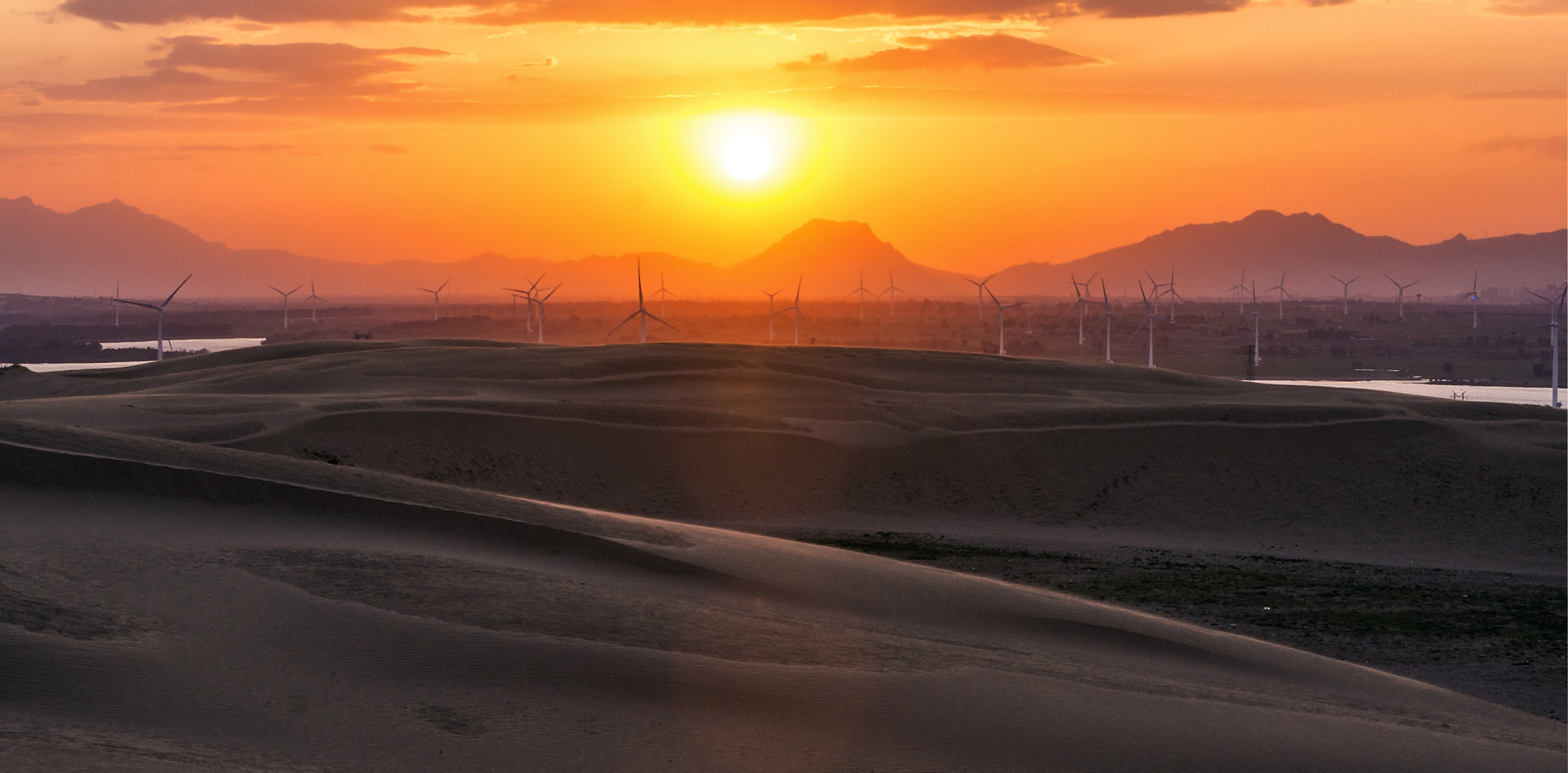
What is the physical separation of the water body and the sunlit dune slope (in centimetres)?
5575

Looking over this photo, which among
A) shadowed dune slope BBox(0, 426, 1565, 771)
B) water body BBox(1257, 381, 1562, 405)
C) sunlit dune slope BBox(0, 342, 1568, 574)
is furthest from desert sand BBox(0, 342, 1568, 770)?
water body BBox(1257, 381, 1562, 405)

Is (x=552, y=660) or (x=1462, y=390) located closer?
(x=552, y=660)

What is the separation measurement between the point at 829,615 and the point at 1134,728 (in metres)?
5.26

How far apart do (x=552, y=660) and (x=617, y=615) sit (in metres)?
2.11

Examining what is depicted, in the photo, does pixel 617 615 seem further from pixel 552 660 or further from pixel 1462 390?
pixel 1462 390

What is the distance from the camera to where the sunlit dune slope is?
38250 mm

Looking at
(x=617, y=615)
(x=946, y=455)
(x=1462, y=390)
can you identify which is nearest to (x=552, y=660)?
(x=617, y=615)

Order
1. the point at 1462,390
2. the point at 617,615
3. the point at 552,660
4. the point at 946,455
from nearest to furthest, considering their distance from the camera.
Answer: the point at 552,660
the point at 617,615
the point at 946,455
the point at 1462,390

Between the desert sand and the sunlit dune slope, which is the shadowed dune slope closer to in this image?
the desert sand

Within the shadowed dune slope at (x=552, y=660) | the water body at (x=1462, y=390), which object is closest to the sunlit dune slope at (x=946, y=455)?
the shadowed dune slope at (x=552, y=660)

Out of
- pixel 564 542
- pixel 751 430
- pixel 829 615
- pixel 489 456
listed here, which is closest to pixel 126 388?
pixel 489 456

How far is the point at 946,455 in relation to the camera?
44094mm

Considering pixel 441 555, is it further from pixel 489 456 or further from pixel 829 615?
pixel 489 456

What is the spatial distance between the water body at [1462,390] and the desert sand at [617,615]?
231 ft
